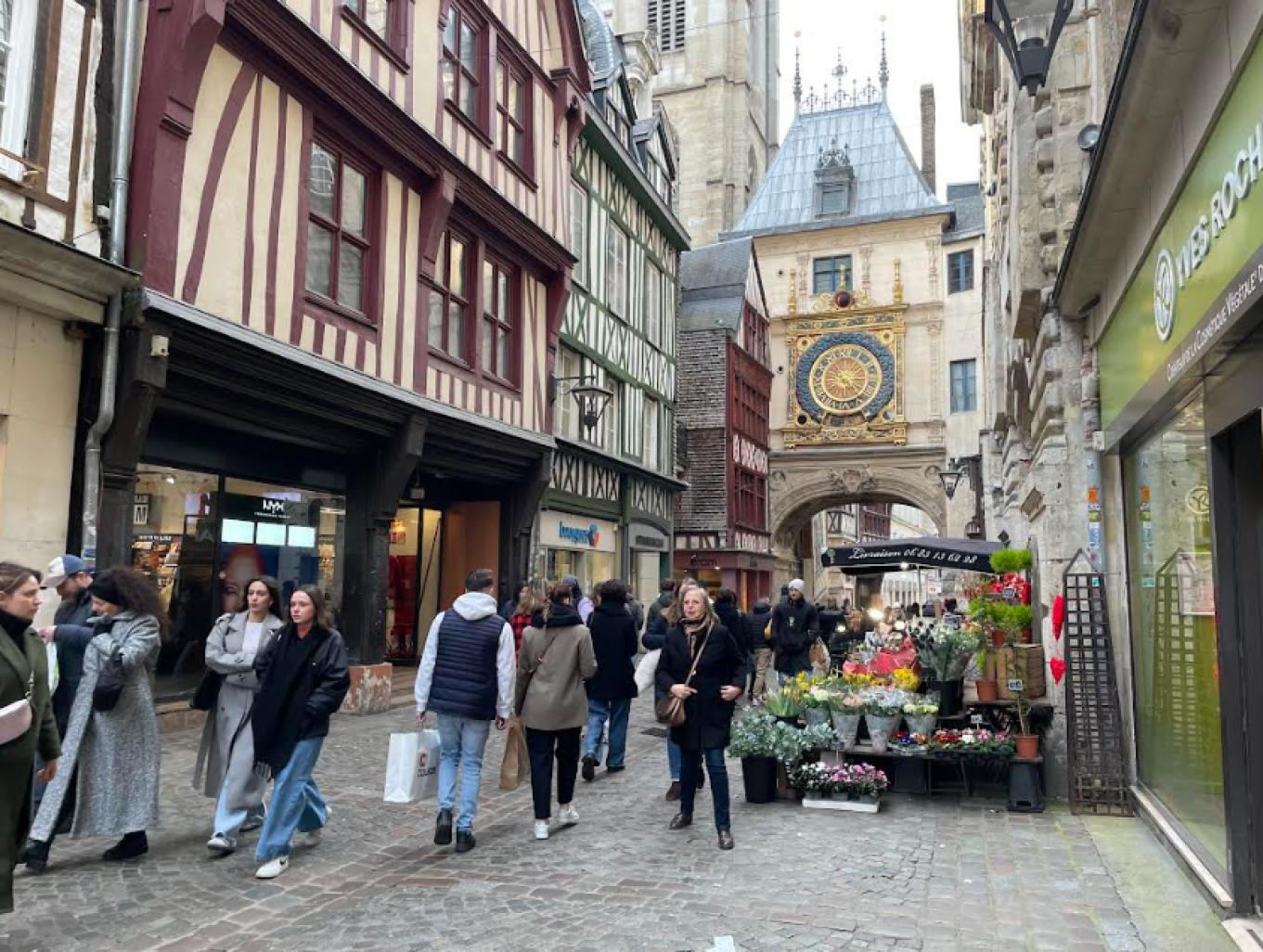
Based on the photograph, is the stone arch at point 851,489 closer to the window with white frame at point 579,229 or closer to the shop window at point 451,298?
the window with white frame at point 579,229

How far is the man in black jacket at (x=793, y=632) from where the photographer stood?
11.0 metres

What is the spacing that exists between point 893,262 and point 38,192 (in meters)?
28.5

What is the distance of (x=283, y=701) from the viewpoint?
16.6 ft

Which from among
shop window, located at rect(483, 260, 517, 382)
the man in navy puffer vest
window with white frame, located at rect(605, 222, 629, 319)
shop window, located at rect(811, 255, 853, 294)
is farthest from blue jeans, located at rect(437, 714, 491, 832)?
shop window, located at rect(811, 255, 853, 294)

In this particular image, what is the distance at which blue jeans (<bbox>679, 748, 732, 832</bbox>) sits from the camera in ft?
18.7

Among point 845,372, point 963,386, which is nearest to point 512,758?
point 963,386

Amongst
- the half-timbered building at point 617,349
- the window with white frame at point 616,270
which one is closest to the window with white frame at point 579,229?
the half-timbered building at point 617,349

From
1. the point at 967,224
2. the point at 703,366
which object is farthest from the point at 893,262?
the point at 703,366

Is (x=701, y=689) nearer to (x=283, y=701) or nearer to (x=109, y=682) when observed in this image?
(x=283, y=701)

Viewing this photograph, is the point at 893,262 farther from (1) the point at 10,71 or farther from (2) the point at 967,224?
(1) the point at 10,71

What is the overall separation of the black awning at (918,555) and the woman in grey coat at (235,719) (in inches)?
297

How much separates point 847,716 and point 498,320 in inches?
313

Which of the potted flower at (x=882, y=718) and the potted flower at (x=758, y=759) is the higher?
the potted flower at (x=882, y=718)

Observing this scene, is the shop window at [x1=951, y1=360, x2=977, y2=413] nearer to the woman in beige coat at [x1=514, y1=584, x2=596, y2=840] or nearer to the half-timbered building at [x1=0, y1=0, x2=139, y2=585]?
the woman in beige coat at [x1=514, y1=584, x2=596, y2=840]
